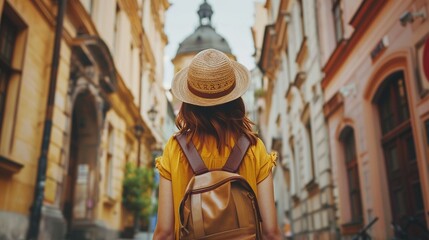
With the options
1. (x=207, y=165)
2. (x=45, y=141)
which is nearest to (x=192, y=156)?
(x=207, y=165)

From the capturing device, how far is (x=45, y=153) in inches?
332

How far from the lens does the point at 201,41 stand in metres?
43.4

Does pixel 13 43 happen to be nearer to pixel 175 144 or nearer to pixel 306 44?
pixel 175 144

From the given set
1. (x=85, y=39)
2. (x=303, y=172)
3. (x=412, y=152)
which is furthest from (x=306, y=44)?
(x=412, y=152)

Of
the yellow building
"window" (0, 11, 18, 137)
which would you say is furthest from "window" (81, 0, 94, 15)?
"window" (0, 11, 18, 137)

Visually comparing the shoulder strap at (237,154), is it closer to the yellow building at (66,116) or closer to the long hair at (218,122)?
the long hair at (218,122)

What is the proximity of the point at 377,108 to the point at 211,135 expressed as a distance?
21.9 feet

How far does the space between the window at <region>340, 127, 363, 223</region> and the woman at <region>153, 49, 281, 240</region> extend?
7.60 metres

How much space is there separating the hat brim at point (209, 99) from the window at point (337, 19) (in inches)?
329

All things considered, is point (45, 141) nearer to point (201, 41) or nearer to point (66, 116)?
point (66, 116)

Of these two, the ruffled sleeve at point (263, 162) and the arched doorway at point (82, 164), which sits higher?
the arched doorway at point (82, 164)

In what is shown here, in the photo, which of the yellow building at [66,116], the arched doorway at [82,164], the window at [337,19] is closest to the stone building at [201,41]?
the yellow building at [66,116]

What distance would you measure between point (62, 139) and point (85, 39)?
246 centimetres

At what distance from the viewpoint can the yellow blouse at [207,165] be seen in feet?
6.88
